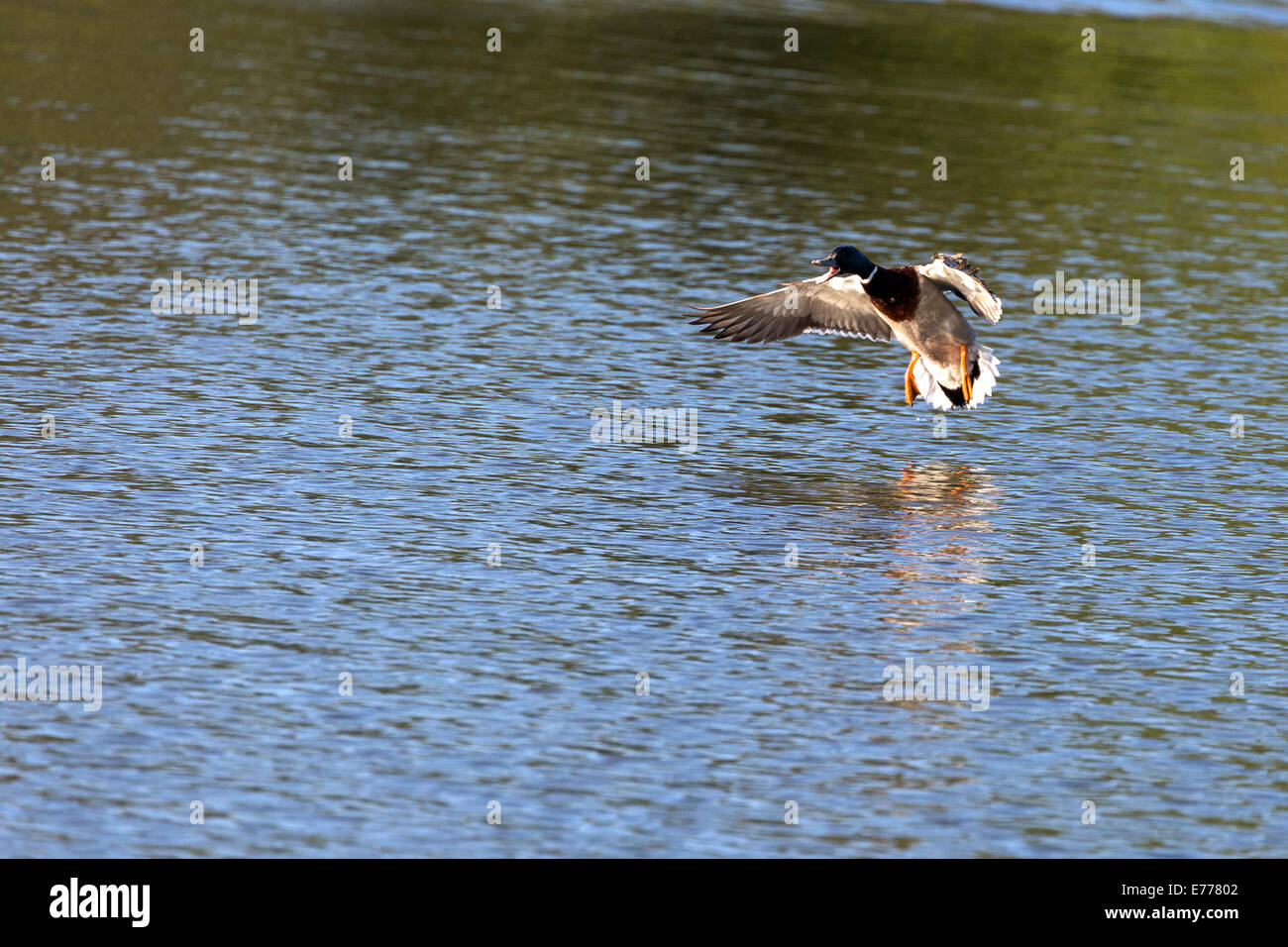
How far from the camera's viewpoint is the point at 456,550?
18609mm

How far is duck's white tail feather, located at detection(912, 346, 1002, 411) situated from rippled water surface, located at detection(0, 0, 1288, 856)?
777 millimetres

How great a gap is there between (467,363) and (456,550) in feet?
26.0

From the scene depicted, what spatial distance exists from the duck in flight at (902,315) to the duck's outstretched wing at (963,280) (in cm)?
1

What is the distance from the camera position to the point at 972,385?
74.8 ft

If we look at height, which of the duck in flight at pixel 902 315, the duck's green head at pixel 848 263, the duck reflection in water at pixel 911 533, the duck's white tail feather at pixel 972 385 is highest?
the duck's green head at pixel 848 263

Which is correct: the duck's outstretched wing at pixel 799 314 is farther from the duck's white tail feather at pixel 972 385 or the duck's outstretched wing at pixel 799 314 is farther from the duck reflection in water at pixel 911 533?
the duck reflection in water at pixel 911 533

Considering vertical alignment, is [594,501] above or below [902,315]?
below

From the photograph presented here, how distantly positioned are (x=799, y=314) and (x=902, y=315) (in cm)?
181

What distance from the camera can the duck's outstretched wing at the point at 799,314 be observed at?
2320 centimetres

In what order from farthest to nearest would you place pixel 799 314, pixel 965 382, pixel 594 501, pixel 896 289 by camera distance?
pixel 799 314
pixel 965 382
pixel 896 289
pixel 594 501

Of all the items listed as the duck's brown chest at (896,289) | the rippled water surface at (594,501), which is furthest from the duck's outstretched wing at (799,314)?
the rippled water surface at (594,501)

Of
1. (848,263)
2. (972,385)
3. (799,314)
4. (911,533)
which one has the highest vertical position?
(848,263)

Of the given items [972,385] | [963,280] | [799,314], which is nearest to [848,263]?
[963,280]

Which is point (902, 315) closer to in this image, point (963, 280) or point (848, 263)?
point (963, 280)
